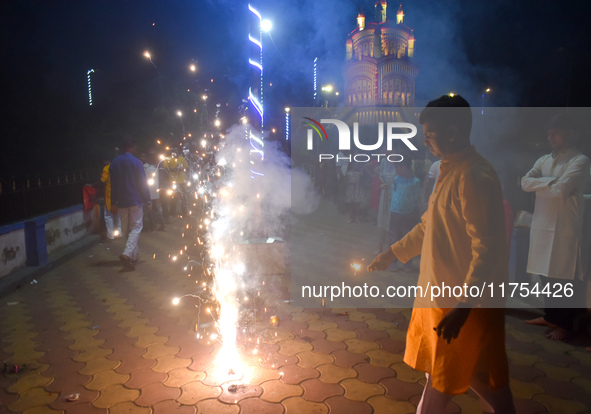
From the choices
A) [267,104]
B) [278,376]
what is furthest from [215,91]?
[278,376]

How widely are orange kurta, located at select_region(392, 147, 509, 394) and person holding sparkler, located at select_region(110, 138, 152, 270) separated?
19.3 feet

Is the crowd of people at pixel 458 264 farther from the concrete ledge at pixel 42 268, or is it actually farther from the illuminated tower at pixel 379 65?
the illuminated tower at pixel 379 65

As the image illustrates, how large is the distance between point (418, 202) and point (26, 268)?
6.48m

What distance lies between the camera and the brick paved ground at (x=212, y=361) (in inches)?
118

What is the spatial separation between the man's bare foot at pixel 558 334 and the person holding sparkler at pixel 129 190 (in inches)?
238

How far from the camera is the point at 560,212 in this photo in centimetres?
421

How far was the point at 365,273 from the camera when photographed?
6555 millimetres

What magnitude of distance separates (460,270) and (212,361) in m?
2.50

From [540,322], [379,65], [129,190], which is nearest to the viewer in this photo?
[540,322]

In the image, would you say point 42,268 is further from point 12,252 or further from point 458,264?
point 458,264

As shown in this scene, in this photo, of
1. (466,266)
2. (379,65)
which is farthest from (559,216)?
(379,65)

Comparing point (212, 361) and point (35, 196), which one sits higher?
point (35, 196)

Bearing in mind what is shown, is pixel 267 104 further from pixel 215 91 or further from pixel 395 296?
pixel 395 296

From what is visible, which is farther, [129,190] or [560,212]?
[129,190]
